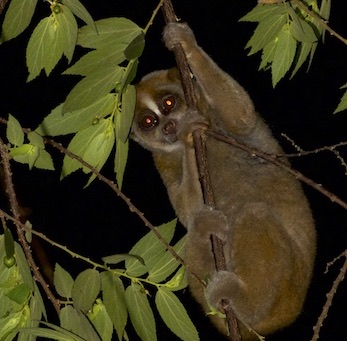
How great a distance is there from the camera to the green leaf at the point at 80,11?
2150 millimetres

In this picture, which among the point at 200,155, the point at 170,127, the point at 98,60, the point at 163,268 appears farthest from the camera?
the point at 170,127

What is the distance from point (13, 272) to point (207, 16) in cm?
743

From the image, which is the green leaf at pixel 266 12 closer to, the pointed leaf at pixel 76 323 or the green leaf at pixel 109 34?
the green leaf at pixel 109 34

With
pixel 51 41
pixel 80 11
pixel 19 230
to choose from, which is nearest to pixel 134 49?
pixel 80 11

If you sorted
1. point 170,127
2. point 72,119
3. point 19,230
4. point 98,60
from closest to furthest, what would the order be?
point 19,230 → point 98,60 → point 72,119 → point 170,127

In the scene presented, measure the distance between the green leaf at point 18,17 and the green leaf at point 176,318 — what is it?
3.51ft

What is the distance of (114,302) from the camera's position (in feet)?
7.89

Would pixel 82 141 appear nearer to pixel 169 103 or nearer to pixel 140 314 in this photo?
pixel 140 314

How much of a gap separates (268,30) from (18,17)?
0.87m

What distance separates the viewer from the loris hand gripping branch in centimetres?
362

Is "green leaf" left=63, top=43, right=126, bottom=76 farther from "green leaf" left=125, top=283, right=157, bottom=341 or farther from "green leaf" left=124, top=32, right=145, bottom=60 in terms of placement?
"green leaf" left=125, top=283, right=157, bottom=341

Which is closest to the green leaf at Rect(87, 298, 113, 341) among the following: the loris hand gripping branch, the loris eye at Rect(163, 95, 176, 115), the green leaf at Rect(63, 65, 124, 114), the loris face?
the green leaf at Rect(63, 65, 124, 114)

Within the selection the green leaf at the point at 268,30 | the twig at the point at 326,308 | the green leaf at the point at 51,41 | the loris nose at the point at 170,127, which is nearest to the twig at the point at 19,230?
the green leaf at the point at 51,41

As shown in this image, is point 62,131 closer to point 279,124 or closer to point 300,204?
point 300,204
